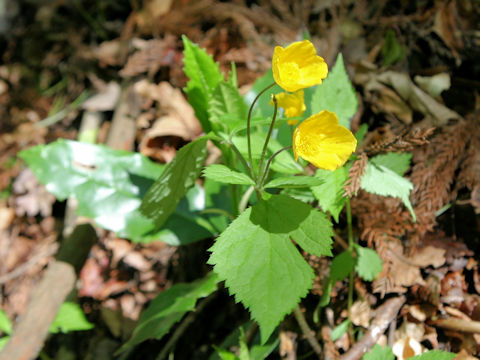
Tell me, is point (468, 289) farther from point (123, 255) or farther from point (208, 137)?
point (123, 255)

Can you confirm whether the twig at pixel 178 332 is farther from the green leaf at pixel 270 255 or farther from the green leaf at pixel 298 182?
the green leaf at pixel 298 182

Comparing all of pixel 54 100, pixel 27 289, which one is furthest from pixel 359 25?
pixel 27 289

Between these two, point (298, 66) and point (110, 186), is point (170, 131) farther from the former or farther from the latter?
point (298, 66)

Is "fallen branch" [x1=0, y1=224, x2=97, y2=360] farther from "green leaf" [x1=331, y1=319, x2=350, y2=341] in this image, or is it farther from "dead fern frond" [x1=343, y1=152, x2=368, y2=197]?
"dead fern frond" [x1=343, y1=152, x2=368, y2=197]

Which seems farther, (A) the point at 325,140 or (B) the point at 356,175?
(B) the point at 356,175

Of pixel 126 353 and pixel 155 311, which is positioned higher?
pixel 155 311

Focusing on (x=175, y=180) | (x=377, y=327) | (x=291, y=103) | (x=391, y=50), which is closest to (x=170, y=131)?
(x=175, y=180)

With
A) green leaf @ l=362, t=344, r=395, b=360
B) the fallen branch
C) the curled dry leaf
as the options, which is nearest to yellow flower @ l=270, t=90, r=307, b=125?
green leaf @ l=362, t=344, r=395, b=360

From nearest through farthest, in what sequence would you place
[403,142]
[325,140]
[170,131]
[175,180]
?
1. [325,140]
2. [403,142]
3. [175,180]
4. [170,131]
